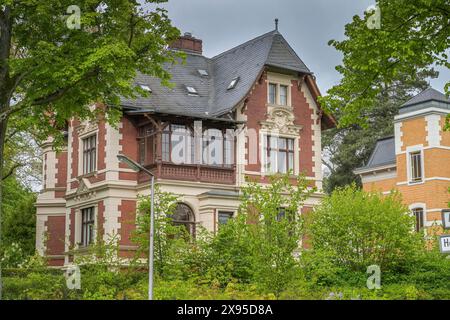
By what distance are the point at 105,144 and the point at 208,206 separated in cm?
532

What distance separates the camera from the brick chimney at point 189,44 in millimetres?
41875

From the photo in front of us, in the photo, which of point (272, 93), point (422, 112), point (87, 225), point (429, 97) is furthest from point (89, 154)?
point (429, 97)

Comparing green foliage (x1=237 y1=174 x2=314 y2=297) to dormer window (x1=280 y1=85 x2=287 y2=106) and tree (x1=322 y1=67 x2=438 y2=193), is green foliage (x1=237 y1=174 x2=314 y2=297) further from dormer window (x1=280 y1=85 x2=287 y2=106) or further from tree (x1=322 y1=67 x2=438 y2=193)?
tree (x1=322 y1=67 x2=438 y2=193)

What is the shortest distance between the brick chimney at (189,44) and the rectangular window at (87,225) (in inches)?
411

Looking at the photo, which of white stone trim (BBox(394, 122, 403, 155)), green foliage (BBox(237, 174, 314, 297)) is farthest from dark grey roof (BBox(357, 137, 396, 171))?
green foliage (BBox(237, 174, 314, 297))

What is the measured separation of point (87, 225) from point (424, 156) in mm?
17050

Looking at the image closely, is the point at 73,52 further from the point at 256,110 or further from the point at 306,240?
the point at 256,110

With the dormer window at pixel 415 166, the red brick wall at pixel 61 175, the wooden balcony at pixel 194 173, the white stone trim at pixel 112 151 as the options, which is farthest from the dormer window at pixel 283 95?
the red brick wall at pixel 61 175

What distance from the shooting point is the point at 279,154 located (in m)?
37.8

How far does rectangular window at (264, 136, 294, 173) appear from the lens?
37531mm

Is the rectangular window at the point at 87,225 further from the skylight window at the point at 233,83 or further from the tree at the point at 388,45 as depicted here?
the tree at the point at 388,45

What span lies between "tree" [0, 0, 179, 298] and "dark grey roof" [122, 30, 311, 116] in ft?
29.6

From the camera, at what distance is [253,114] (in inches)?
1465
